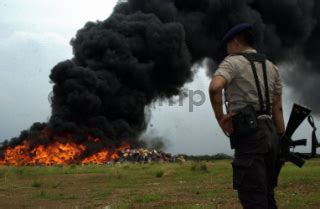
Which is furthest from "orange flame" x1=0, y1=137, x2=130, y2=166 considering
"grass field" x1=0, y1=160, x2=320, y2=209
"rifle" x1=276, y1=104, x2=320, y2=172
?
"rifle" x1=276, y1=104, x2=320, y2=172

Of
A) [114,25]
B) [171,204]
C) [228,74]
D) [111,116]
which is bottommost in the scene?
[171,204]

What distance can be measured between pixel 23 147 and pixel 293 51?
89.9ft

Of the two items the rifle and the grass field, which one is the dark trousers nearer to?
the rifle

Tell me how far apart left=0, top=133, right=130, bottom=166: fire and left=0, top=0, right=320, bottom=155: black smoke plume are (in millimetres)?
1018

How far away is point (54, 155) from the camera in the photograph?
36000mm

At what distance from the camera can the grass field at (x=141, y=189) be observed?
11531mm

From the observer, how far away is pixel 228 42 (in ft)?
18.6

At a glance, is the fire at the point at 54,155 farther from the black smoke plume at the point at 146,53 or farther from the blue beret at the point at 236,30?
the blue beret at the point at 236,30

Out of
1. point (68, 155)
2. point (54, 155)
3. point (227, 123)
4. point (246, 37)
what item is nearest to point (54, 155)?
point (54, 155)

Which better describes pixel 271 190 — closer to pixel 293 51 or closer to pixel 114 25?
pixel 114 25

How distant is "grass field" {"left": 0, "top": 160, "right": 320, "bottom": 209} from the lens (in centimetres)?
1153

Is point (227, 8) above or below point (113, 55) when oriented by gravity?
above

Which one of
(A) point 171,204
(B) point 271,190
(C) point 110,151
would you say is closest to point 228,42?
(B) point 271,190

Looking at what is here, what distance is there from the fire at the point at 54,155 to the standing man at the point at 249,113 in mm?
29797
